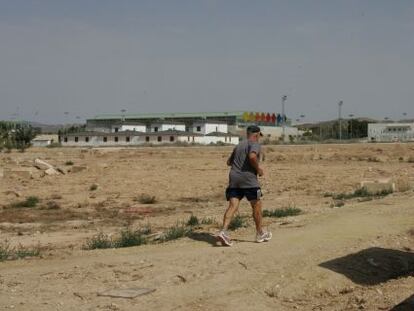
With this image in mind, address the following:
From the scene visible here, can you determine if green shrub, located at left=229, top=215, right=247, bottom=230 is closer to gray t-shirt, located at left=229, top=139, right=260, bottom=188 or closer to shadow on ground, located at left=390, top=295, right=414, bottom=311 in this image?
gray t-shirt, located at left=229, top=139, right=260, bottom=188

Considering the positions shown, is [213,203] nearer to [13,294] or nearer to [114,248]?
[114,248]

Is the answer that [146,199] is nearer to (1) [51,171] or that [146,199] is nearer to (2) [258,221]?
(1) [51,171]

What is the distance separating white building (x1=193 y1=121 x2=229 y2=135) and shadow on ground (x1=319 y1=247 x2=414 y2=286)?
104198 mm

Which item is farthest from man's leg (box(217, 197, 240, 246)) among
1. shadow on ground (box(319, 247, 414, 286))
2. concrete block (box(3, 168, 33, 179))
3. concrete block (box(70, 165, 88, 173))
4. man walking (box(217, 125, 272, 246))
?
concrete block (box(70, 165, 88, 173))

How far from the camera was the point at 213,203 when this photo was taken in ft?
75.9

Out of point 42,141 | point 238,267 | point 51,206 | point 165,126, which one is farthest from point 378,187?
point 165,126

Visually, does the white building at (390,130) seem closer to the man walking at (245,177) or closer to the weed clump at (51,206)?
the weed clump at (51,206)

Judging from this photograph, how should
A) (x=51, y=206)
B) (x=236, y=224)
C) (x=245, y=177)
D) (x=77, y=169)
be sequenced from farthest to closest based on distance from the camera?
1. (x=77, y=169)
2. (x=51, y=206)
3. (x=236, y=224)
4. (x=245, y=177)

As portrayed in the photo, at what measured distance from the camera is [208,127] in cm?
11500

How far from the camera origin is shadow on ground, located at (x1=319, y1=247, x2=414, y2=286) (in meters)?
8.19

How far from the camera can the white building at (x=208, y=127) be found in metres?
114

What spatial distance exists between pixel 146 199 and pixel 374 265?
1607cm

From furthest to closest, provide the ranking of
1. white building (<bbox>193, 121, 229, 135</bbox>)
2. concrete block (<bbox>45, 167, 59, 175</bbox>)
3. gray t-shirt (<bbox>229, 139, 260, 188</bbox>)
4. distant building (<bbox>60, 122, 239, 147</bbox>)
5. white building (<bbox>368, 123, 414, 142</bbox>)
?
white building (<bbox>193, 121, 229, 135</bbox>), white building (<bbox>368, 123, 414, 142</bbox>), distant building (<bbox>60, 122, 239, 147</bbox>), concrete block (<bbox>45, 167, 59, 175</bbox>), gray t-shirt (<bbox>229, 139, 260, 188</bbox>)

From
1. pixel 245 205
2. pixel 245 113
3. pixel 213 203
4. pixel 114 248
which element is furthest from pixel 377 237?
pixel 245 113
